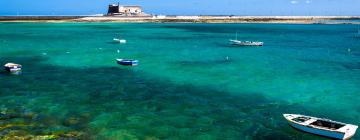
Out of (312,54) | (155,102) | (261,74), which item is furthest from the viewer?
(312,54)

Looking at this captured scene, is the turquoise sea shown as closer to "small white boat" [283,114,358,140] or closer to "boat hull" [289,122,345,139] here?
"boat hull" [289,122,345,139]

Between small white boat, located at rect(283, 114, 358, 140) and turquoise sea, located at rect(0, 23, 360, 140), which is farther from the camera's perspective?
turquoise sea, located at rect(0, 23, 360, 140)

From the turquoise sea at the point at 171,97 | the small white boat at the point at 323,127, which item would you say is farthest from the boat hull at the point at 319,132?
the turquoise sea at the point at 171,97

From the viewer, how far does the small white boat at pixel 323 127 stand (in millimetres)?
23913

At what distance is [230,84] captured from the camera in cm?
4088

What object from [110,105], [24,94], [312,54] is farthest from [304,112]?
[312,54]

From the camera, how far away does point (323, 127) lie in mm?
24859

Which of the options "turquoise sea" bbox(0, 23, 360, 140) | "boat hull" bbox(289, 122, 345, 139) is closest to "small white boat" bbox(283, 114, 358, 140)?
"boat hull" bbox(289, 122, 345, 139)

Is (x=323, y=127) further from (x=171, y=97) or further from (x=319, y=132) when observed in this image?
(x=171, y=97)

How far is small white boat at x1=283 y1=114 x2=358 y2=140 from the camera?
23913 mm

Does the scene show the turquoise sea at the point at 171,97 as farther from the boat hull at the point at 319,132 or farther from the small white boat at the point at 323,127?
the small white boat at the point at 323,127

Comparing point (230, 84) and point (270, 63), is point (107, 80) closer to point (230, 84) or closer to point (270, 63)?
point (230, 84)

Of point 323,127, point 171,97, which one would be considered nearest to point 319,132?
point 323,127

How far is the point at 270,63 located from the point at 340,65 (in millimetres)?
10178
